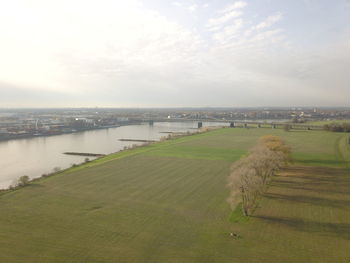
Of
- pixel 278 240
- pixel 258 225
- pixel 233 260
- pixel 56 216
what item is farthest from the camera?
pixel 56 216

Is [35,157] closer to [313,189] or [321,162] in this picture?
[313,189]

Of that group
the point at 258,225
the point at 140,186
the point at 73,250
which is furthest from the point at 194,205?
the point at 73,250

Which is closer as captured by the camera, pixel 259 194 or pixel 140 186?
pixel 259 194

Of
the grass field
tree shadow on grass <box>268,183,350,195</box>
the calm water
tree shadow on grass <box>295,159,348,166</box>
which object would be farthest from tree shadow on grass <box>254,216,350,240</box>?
the calm water

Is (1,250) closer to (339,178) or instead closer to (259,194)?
(259,194)

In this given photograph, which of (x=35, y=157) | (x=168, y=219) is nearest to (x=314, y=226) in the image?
(x=168, y=219)
